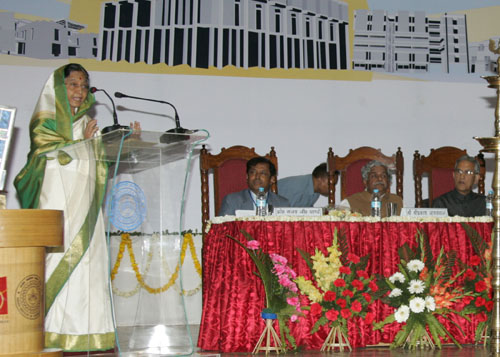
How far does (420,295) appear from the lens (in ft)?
12.8

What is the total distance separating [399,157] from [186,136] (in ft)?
11.2

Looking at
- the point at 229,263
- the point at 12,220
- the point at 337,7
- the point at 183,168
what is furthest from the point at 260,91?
the point at 12,220

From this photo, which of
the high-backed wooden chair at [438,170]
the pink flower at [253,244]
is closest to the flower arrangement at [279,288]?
the pink flower at [253,244]

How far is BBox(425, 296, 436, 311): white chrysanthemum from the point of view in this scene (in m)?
3.84

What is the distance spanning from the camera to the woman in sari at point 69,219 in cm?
330

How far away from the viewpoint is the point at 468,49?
654 cm

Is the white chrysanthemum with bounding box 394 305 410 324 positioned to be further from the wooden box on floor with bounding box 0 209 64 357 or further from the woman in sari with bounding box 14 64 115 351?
the wooden box on floor with bounding box 0 209 64 357

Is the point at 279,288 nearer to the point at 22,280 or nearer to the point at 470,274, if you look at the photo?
the point at 470,274

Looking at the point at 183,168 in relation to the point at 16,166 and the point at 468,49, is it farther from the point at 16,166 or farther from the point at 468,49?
the point at 468,49

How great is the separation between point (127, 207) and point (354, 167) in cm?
313

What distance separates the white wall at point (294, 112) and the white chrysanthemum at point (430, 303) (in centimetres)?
253

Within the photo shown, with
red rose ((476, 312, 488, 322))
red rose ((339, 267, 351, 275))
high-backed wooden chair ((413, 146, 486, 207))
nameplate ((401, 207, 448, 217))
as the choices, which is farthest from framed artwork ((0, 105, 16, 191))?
high-backed wooden chair ((413, 146, 486, 207))

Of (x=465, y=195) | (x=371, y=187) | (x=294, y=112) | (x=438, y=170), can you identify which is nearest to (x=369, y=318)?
(x=371, y=187)

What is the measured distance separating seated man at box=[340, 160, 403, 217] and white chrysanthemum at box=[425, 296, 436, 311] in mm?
1254
